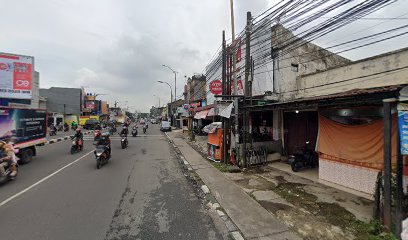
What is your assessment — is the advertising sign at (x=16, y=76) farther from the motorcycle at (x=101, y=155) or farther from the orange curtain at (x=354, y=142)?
the orange curtain at (x=354, y=142)

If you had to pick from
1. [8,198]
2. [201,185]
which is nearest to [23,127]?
[8,198]

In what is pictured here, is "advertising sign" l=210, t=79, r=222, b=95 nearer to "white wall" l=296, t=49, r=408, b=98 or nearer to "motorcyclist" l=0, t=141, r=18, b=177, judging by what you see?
"white wall" l=296, t=49, r=408, b=98

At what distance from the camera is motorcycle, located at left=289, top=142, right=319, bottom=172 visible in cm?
987

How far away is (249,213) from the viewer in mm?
5574

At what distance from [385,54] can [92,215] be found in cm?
1166

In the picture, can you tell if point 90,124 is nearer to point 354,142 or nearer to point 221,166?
point 221,166

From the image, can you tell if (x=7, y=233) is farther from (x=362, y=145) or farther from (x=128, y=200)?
(x=362, y=145)

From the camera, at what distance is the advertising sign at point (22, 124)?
10234 mm

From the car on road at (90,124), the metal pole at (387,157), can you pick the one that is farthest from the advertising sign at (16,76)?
the car on road at (90,124)

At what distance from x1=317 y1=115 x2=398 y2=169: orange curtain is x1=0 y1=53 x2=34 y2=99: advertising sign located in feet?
63.0

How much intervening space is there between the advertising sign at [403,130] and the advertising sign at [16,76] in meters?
20.7

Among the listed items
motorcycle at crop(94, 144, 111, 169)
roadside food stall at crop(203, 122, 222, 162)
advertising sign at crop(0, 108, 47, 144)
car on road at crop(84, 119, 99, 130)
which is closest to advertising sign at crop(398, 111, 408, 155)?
roadside food stall at crop(203, 122, 222, 162)

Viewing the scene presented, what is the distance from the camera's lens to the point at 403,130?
4.28m

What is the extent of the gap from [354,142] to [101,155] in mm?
Result: 9723
